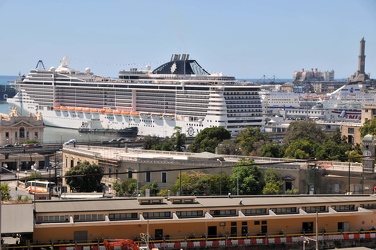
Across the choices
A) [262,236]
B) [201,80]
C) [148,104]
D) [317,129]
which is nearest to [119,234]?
[262,236]

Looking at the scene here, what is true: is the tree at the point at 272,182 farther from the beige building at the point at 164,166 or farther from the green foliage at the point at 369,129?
the green foliage at the point at 369,129

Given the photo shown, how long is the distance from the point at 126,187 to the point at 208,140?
15759 millimetres

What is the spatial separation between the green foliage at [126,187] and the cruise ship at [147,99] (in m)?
35.9

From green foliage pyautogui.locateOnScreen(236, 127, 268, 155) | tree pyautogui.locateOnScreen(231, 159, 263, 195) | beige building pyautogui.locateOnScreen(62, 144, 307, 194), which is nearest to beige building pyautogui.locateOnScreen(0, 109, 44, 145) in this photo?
green foliage pyautogui.locateOnScreen(236, 127, 268, 155)

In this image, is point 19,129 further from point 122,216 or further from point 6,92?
point 6,92

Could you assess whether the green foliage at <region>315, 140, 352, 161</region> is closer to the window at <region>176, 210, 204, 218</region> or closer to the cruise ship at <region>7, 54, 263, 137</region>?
the window at <region>176, 210, 204, 218</region>

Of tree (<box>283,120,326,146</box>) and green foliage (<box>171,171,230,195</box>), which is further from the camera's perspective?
tree (<box>283,120,326,146</box>)

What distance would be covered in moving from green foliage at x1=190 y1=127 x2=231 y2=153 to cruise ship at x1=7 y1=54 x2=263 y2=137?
1654 centimetres

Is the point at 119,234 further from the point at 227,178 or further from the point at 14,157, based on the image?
the point at 14,157

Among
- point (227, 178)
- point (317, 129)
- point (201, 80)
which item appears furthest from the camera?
point (201, 80)

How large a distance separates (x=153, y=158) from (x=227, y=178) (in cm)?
389

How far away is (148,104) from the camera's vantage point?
74875mm

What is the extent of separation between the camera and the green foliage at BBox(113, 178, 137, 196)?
89.0ft

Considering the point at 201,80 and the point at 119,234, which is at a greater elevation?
the point at 201,80
